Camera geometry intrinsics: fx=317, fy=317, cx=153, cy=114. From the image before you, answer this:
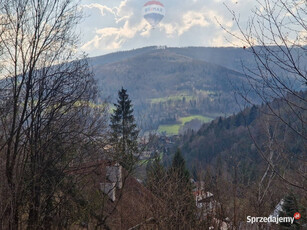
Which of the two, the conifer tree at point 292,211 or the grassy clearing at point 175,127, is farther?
the grassy clearing at point 175,127

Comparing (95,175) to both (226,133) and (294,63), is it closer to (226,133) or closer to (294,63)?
(294,63)

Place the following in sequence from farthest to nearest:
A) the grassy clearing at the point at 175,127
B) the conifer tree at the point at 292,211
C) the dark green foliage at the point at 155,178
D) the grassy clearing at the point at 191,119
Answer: the grassy clearing at the point at 191,119, the grassy clearing at the point at 175,127, the dark green foliage at the point at 155,178, the conifer tree at the point at 292,211

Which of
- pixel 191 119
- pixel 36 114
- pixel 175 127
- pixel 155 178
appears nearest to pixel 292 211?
pixel 155 178

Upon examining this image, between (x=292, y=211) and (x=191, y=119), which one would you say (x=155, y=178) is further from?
(x=191, y=119)

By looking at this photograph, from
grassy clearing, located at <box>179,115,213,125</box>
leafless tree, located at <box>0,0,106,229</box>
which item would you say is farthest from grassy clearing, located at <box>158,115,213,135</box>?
Result: leafless tree, located at <box>0,0,106,229</box>

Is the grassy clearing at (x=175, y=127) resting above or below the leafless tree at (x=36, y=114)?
below

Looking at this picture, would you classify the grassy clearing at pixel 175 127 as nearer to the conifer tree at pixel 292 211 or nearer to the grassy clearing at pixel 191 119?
the grassy clearing at pixel 191 119

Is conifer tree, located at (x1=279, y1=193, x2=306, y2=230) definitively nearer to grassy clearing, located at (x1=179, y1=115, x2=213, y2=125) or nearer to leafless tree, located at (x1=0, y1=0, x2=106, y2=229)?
leafless tree, located at (x1=0, y1=0, x2=106, y2=229)

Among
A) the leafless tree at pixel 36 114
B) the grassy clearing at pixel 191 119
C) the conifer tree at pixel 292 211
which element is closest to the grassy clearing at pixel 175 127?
the grassy clearing at pixel 191 119

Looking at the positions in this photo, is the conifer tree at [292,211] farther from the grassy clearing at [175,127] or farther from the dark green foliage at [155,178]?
the grassy clearing at [175,127]

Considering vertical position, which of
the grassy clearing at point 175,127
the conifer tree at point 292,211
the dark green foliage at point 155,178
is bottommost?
the grassy clearing at point 175,127

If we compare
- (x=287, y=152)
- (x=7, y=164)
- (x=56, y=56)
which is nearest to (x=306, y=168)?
(x=287, y=152)

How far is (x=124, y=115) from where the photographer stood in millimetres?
30922

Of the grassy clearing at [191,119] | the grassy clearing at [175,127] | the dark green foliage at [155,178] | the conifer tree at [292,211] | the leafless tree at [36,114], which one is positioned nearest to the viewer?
the leafless tree at [36,114]
